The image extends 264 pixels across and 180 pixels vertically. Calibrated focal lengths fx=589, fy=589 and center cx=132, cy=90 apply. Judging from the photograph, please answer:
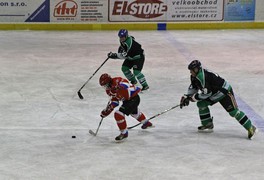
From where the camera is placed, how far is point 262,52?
1354 cm

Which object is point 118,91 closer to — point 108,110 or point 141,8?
point 108,110

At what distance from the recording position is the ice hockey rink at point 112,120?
5.79m

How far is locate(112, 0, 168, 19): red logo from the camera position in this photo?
649 inches

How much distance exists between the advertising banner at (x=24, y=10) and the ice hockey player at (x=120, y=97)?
32.9ft

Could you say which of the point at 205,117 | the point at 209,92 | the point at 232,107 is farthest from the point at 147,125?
the point at 232,107

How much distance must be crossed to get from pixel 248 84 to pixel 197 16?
708 centimetres

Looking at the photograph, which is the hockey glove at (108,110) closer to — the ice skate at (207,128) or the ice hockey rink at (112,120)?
the ice hockey rink at (112,120)

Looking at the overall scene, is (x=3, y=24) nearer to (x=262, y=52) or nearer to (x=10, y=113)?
(x=262, y=52)

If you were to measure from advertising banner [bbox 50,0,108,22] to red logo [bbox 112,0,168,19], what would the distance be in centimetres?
39

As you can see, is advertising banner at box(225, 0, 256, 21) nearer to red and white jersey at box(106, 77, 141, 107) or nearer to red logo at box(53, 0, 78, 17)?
red logo at box(53, 0, 78, 17)

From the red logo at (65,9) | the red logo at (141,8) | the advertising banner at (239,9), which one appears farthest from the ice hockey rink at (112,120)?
the advertising banner at (239,9)

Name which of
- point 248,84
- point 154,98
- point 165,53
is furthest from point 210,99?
point 165,53

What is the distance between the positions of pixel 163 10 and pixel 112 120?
9462 millimetres

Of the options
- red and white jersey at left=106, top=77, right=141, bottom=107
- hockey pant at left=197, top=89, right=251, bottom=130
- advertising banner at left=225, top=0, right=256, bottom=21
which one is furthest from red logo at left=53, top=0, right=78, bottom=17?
red and white jersey at left=106, top=77, right=141, bottom=107
